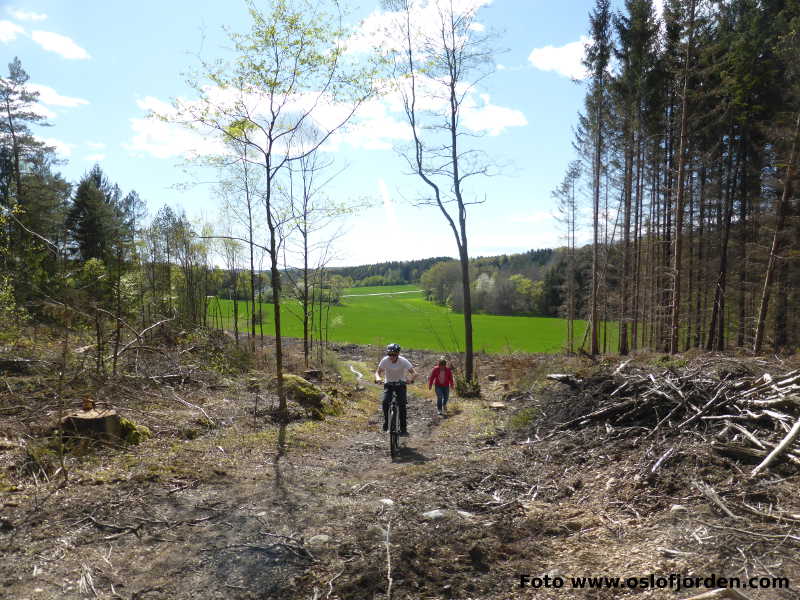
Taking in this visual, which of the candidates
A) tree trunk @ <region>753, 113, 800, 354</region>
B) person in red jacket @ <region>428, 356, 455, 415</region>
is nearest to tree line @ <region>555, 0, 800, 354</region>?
tree trunk @ <region>753, 113, 800, 354</region>

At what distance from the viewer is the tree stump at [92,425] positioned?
251 inches

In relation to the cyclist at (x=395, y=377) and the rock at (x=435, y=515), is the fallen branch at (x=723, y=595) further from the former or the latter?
the cyclist at (x=395, y=377)

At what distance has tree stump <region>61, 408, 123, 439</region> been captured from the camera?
6.38 metres

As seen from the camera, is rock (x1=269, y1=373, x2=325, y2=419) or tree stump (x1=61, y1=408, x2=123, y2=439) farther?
rock (x1=269, y1=373, x2=325, y2=419)

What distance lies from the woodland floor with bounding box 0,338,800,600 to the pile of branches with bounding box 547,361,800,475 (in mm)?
304

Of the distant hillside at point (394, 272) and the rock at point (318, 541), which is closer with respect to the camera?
the rock at point (318, 541)

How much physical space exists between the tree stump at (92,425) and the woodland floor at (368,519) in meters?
0.29

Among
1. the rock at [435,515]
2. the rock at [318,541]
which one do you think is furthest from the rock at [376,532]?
the rock at [435,515]

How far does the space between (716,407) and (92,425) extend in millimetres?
8374

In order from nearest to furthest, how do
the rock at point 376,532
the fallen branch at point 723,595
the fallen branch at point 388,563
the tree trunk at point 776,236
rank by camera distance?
Result: the fallen branch at point 723,595 → the fallen branch at point 388,563 → the rock at point 376,532 → the tree trunk at point 776,236

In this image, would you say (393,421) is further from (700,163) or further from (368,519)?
(700,163)

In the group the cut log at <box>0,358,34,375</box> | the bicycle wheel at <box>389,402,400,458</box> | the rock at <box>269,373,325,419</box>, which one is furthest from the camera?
the rock at <box>269,373,325,419</box>

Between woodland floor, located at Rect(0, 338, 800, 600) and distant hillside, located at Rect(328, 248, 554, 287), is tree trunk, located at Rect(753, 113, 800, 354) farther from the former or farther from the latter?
distant hillside, located at Rect(328, 248, 554, 287)

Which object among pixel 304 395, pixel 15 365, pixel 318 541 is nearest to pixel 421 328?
pixel 304 395
